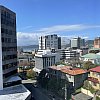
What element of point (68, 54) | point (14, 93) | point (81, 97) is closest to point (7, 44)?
point (14, 93)

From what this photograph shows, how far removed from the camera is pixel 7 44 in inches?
902

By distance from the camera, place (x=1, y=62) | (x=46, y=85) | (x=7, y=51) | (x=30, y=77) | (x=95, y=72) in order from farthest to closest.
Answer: (x=30, y=77), (x=46, y=85), (x=95, y=72), (x=7, y=51), (x=1, y=62)

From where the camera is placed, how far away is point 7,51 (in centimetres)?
2284

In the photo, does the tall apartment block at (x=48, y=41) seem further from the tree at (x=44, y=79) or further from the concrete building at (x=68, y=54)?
the tree at (x=44, y=79)

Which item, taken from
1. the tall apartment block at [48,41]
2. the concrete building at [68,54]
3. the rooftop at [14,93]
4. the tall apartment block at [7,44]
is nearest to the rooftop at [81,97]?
the rooftop at [14,93]

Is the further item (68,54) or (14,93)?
(68,54)

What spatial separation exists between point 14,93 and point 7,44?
229 inches

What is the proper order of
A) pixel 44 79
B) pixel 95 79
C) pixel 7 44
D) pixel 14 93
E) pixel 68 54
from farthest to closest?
1. pixel 68 54
2. pixel 44 79
3. pixel 95 79
4. pixel 7 44
5. pixel 14 93

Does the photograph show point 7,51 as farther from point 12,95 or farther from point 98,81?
point 98,81

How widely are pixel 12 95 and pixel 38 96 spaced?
25.2 ft

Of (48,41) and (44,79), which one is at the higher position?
(48,41)

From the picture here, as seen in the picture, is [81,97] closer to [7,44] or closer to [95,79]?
[95,79]

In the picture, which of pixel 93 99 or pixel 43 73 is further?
pixel 43 73

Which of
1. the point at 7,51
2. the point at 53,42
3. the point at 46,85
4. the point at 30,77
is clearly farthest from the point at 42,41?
the point at 7,51
